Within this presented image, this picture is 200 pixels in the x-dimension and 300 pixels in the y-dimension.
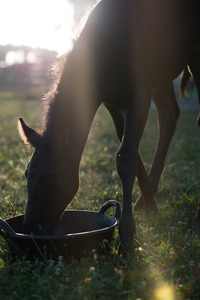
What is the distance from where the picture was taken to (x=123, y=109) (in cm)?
344

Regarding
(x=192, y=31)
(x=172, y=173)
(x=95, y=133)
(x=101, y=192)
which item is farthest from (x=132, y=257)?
(x=95, y=133)

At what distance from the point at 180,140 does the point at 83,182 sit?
3669 mm

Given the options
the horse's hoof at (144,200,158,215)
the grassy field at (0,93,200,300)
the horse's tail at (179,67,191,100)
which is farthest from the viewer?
the horse's tail at (179,67,191,100)

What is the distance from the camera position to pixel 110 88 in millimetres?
3307

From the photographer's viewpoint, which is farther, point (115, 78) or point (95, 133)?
point (95, 133)

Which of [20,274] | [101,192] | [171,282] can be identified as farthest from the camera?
[101,192]

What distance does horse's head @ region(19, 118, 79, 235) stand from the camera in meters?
2.92

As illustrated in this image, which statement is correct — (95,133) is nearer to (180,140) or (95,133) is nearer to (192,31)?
(180,140)

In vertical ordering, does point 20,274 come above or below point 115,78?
below

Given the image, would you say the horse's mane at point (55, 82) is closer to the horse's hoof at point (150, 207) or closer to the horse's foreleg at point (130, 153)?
the horse's foreleg at point (130, 153)

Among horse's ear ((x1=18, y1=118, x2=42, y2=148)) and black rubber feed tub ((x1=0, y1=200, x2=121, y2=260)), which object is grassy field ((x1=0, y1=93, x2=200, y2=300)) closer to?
black rubber feed tub ((x1=0, y1=200, x2=121, y2=260))

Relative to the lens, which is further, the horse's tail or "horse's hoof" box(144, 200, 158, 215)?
the horse's tail

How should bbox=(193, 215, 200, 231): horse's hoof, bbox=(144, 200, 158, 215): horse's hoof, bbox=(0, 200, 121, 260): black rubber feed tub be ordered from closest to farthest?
bbox=(0, 200, 121, 260): black rubber feed tub < bbox=(193, 215, 200, 231): horse's hoof < bbox=(144, 200, 158, 215): horse's hoof

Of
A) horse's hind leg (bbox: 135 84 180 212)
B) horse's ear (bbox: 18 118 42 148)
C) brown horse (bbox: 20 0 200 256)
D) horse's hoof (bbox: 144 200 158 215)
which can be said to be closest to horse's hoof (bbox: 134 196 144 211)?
horse's hoof (bbox: 144 200 158 215)
